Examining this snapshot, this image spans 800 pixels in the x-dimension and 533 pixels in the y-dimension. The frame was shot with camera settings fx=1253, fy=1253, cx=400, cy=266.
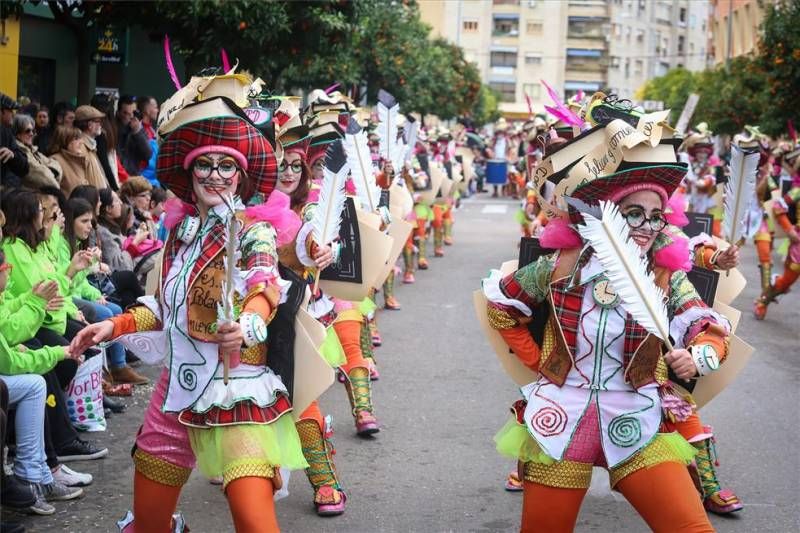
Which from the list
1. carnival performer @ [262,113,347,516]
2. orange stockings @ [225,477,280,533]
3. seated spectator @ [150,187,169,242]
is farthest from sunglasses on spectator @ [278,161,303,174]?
seated spectator @ [150,187,169,242]

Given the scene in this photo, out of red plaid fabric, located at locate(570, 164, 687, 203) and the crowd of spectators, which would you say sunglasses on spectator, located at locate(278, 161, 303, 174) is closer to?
the crowd of spectators

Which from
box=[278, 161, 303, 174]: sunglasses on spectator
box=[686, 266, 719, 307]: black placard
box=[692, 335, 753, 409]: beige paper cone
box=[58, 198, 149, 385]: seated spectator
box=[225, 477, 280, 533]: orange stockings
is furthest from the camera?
box=[58, 198, 149, 385]: seated spectator

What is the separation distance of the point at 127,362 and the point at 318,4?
5.94 m

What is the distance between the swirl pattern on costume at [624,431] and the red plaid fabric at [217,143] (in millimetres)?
1532

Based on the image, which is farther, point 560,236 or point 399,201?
point 399,201

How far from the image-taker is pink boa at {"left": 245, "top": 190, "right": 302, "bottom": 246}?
464cm

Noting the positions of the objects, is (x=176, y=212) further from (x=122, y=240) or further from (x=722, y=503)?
(x=122, y=240)

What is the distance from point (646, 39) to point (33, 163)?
104 meters

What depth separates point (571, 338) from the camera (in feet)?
15.0

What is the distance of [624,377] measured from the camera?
4.52 metres

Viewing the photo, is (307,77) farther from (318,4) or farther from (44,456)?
(44,456)

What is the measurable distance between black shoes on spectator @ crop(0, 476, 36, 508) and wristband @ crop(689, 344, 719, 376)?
10.4ft

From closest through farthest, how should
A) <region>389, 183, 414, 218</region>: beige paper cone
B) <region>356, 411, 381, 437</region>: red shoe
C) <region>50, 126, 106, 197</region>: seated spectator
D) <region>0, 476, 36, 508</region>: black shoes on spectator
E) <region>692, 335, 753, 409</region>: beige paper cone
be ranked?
<region>692, 335, 753, 409</region>: beige paper cone < <region>0, 476, 36, 508</region>: black shoes on spectator < <region>356, 411, 381, 437</region>: red shoe < <region>50, 126, 106, 197</region>: seated spectator < <region>389, 183, 414, 218</region>: beige paper cone

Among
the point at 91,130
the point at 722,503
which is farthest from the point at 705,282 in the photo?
the point at 91,130
